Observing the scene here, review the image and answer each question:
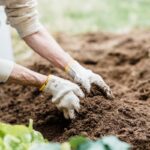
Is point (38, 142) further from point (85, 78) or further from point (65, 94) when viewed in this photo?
point (85, 78)

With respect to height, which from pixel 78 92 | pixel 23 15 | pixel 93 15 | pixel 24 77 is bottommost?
pixel 93 15

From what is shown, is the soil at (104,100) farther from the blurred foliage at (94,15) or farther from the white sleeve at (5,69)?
the blurred foliage at (94,15)

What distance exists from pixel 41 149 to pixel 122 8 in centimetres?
583

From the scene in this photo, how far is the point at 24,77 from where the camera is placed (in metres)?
3.95

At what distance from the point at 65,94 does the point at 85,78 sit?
9.0 inches

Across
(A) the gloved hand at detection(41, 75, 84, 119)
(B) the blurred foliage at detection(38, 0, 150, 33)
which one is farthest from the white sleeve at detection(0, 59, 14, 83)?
(B) the blurred foliage at detection(38, 0, 150, 33)

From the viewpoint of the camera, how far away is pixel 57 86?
394 cm

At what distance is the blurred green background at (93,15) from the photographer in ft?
25.4

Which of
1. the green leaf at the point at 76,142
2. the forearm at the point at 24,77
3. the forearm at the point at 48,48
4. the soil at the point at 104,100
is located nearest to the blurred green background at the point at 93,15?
the soil at the point at 104,100

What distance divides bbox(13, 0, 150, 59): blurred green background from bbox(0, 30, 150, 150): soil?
97 centimetres

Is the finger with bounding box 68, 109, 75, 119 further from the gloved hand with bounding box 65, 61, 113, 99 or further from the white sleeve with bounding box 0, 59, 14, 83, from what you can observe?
the white sleeve with bounding box 0, 59, 14, 83

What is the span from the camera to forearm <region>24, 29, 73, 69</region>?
416cm

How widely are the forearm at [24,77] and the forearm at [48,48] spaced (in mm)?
241

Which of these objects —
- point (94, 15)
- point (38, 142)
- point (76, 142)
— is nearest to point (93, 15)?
point (94, 15)
